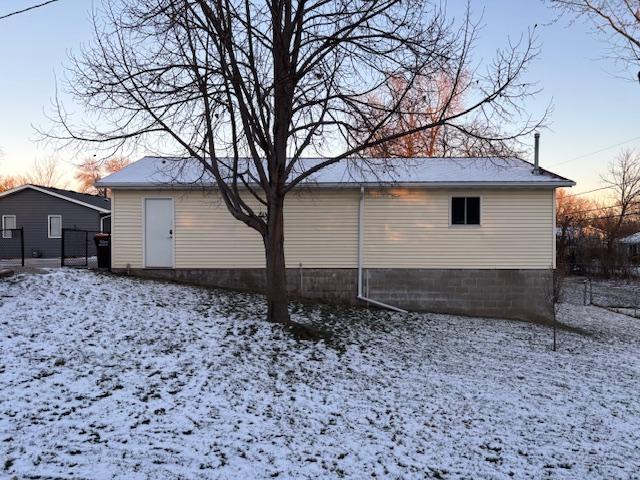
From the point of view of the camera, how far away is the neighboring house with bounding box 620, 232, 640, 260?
105ft

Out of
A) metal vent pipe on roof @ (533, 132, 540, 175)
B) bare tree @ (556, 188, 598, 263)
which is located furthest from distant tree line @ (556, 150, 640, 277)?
metal vent pipe on roof @ (533, 132, 540, 175)

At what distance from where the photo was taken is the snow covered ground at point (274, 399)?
11.7 feet

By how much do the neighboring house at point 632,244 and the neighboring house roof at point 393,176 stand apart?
25.8 metres

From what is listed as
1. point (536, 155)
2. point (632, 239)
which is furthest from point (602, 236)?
point (536, 155)

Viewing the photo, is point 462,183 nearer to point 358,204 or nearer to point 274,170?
point 358,204

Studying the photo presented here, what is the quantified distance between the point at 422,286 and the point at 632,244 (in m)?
33.1

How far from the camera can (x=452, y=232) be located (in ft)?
37.0

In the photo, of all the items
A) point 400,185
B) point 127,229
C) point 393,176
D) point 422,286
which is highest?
point 393,176

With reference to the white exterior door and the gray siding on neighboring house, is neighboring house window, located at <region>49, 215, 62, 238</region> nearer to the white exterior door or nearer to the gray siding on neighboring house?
the gray siding on neighboring house

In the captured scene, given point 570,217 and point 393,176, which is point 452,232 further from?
point 570,217

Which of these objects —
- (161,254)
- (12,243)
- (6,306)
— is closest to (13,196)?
(12,243)

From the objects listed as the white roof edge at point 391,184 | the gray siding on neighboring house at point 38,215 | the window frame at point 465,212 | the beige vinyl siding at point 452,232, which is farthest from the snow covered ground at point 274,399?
the gray siding on neighboring house at point 38,215

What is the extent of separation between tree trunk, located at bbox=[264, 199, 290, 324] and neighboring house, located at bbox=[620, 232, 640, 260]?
110ft

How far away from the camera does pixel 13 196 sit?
68.0 ft
